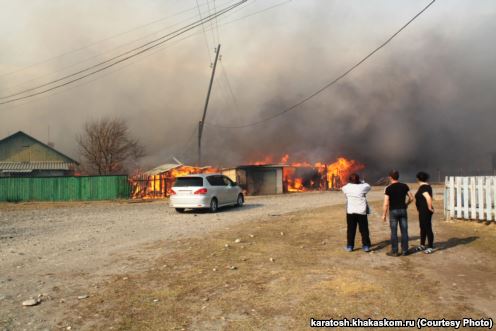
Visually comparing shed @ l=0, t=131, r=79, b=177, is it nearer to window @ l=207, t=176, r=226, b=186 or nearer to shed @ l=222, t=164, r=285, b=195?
shed @ l=222, t=164, r=285, b=195

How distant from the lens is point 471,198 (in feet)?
37.3

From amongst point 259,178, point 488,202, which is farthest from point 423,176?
point 259,178

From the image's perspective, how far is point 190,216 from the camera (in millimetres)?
15461

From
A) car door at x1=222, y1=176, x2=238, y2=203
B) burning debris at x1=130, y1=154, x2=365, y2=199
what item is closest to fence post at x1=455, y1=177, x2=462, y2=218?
car door at x1=222, y1=176, x2=238, y2=203

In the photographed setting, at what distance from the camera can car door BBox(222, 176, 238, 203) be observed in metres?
18.0

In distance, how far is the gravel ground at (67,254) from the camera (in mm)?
5073

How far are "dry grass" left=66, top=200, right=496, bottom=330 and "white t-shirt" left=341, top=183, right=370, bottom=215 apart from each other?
2.86 ft

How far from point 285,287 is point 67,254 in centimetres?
529

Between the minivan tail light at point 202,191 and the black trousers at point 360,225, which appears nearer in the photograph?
→ the black trousers at point 360,225

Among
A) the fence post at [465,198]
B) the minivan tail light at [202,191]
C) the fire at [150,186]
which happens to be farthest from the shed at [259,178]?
the fence post at [465,198]

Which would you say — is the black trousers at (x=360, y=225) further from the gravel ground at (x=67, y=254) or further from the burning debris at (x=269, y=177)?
the burning debris at (x=269, y=177)

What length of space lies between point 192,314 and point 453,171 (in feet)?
151

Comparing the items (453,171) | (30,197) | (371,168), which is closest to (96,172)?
(30,197)

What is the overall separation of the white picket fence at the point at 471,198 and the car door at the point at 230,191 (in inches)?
367
